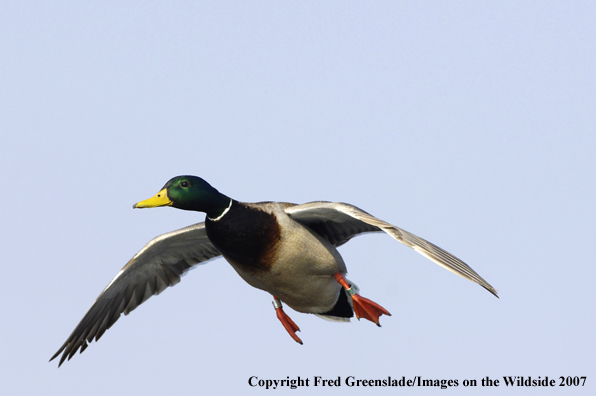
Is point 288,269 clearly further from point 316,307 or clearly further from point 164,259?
point 164,259

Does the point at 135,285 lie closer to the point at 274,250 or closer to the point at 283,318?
the point at 283,318

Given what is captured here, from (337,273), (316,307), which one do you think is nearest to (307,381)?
(316,307)

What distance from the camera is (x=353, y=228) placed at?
9.74m

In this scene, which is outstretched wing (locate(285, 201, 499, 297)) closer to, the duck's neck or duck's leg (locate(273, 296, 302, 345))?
the duck's neck

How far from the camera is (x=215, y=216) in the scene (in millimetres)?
8719

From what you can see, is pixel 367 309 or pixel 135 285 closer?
pixel 367 309

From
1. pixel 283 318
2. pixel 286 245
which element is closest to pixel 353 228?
pixel 286 245

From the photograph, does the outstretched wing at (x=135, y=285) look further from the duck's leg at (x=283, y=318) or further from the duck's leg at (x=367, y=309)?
the duck's leg at (x=367, y=309)

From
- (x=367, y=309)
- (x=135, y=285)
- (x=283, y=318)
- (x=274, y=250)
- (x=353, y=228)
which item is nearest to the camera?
(x=274, y=250)

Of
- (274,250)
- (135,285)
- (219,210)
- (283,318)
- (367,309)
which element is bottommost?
(283,318)

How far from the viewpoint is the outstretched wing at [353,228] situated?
7.71 metres

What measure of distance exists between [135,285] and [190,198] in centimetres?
272

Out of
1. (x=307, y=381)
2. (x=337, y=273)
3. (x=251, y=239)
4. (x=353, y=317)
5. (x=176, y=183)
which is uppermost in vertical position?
(x=176, y=183)

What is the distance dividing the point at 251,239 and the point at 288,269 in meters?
0.62
